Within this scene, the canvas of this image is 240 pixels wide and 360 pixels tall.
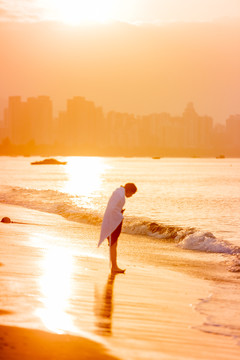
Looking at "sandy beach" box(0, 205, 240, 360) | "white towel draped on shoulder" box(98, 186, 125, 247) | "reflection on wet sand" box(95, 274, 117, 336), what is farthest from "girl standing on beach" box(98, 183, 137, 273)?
"reflection on wet sand" box(95, 274, 117, 336)

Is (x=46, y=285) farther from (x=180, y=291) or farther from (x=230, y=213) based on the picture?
(x=230, y=213)

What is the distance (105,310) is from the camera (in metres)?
7.21

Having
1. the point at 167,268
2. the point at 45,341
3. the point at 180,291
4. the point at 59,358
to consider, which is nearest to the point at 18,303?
the point at 45,341

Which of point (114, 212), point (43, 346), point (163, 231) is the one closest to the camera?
point (43, 346)

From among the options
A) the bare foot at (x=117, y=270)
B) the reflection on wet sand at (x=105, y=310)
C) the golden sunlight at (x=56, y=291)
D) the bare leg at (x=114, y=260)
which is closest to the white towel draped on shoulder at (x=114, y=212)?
the bare leg at (x=114, y=260)

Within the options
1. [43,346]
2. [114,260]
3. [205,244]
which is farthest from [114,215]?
[205,244]

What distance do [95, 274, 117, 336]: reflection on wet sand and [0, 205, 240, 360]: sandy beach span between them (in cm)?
1

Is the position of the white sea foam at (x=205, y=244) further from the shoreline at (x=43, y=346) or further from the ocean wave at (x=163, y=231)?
the shoreline at (x=43, y=346)

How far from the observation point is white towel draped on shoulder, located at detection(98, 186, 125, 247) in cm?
996

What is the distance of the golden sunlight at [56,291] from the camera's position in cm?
622

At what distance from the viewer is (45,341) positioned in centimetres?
535

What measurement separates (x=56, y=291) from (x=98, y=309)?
0.96 m

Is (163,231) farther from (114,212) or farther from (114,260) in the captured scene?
(114,212)

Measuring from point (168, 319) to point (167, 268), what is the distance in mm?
4701
